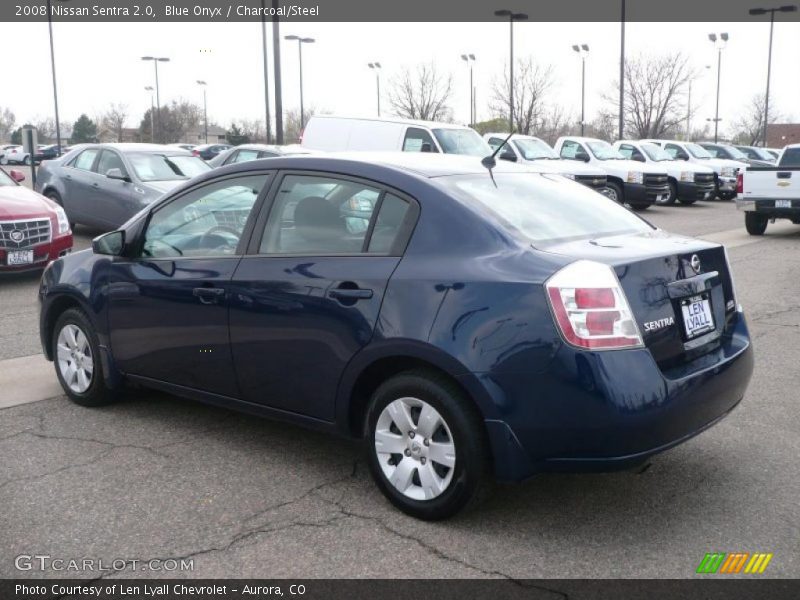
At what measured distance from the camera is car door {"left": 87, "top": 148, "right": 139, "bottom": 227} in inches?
531

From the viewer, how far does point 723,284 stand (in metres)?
4.25

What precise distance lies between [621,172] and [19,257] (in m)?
16.0

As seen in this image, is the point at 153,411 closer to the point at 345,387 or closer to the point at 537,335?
the point at 345,387

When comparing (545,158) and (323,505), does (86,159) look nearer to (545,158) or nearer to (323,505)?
(545,158)

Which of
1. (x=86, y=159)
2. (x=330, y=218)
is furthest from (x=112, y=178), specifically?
(x=330, y=218)

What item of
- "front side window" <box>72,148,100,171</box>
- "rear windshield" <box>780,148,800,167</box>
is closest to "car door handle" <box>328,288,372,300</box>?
"front side window" <box>72,148,100,171</box>

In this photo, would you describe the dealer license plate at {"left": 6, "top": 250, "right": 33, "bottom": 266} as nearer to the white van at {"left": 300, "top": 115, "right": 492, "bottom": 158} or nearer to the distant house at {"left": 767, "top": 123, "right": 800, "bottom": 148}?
the white van at {"left": 300, "top": 115, "right": 492, "bottom": 158}

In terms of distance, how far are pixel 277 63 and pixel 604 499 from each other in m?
19.3

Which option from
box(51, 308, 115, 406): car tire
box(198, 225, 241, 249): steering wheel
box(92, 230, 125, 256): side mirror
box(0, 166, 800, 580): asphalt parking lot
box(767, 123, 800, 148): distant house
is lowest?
box(0, 166, 800, 580): asphalt parking lot

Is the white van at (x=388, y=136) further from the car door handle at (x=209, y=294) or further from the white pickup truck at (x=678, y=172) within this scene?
the car door handle at (x=209, y=294)

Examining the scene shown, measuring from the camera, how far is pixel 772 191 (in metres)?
16.4
